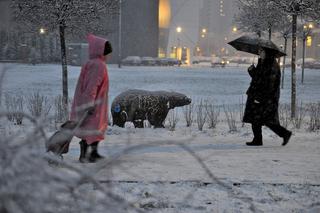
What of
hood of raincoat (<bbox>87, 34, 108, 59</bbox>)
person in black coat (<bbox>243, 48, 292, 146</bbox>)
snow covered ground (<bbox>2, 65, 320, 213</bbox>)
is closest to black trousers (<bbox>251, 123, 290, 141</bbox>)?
person in black coat (<bbox>243, 48, 292, 146</bbox>)

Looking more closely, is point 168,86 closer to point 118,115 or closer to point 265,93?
point 118,115

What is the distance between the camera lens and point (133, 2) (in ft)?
173

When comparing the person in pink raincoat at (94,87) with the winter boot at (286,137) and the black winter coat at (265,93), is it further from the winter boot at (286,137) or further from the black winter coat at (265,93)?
the winter boot at (286,137)

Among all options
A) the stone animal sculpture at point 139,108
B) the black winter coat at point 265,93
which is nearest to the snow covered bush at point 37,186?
the black winter coat at point 265,93

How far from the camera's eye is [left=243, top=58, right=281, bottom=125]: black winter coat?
734cm

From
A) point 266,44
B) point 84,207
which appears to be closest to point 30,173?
point 84,207

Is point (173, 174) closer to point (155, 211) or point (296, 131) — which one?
point (155, 211)

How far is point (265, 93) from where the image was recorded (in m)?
7.38

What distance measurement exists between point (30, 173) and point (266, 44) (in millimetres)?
6943

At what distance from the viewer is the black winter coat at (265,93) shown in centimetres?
734

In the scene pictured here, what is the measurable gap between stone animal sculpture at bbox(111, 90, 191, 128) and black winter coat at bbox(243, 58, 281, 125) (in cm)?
263

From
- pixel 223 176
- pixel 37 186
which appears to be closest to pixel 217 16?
pixel 223 176

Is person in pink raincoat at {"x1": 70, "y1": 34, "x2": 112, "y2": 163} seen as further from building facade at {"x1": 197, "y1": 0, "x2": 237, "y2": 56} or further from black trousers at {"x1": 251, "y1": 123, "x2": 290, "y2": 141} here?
building facade at {"x1": 197, "y1": 0, "x2": 237, "y2": 56}

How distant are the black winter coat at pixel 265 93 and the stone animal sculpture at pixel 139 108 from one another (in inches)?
103
